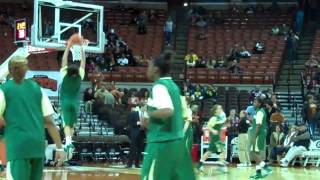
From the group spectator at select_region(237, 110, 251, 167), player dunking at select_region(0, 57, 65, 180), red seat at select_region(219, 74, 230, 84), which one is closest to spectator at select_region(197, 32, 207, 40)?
red seat at select_region(219, 74, 230, 84)

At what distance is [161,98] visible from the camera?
5.98 metres

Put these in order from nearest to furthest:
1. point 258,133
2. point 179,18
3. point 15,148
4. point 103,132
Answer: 1. point 15,148
2. point 258,133
3. point 103,132
4. point 179,18

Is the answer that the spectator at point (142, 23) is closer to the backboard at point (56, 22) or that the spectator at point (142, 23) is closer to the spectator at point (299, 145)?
the backboard at point (56, 22)

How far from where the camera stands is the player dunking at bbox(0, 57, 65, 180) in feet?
19.0

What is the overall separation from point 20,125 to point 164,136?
1311 mm

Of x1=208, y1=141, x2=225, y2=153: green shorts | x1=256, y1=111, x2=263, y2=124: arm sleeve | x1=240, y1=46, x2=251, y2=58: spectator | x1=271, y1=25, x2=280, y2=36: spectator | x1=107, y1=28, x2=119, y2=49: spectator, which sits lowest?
x1=208, y1=141, x2=225, y2=153: green shorts

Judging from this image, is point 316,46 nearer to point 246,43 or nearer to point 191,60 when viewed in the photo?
point 246,43

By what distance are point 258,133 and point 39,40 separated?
6335mm

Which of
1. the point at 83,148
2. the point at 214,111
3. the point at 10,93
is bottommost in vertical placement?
the point at 83,148

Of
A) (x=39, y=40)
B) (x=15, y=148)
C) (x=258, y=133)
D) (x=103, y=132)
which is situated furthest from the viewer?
(x=103, y=132)

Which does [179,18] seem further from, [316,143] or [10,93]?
[10,93]

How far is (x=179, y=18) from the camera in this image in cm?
3259

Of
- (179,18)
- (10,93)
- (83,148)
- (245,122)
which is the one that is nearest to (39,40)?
(83,148)

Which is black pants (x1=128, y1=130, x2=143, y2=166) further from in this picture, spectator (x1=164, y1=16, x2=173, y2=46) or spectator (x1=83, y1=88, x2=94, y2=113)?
spectator (x1=164, y1=16, x2=173, y2=46)
